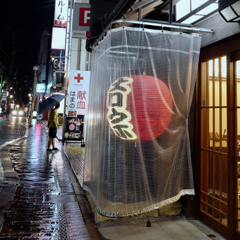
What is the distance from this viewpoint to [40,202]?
5668 millimetres

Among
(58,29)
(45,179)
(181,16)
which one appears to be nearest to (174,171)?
(181,16)

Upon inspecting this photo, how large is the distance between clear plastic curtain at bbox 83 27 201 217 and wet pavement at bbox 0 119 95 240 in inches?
33.6

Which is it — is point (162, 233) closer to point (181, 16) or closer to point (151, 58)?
point (151, 58)

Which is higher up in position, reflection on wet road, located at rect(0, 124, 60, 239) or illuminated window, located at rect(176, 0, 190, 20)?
illuminated window, located at rect(176, 0, 190, 20)

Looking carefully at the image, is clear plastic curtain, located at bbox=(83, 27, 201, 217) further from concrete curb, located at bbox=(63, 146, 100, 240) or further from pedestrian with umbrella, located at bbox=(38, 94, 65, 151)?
pedestrian with umbrella, located at bbox=(38, 94, 65, 151)

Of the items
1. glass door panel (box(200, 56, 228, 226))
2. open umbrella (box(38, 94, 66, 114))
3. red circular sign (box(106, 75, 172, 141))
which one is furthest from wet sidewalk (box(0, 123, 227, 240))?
open umbrella (box(38, 94, 66, 114))

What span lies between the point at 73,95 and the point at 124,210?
36.3 feet

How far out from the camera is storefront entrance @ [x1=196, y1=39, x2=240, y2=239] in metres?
3.95

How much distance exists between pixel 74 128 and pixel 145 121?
40.5 ft

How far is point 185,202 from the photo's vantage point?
4.86 m

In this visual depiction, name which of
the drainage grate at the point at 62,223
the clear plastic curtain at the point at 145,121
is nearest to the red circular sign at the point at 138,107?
the clear plastic curtain at the point at 145,121

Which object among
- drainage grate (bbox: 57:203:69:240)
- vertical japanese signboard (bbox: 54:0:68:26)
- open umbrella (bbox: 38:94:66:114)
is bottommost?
drainage grate (bbox: 57:203:69:240)

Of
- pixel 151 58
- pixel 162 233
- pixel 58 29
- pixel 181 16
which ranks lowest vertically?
pixel 162 233

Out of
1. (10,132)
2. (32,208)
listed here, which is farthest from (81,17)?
(10,132)
